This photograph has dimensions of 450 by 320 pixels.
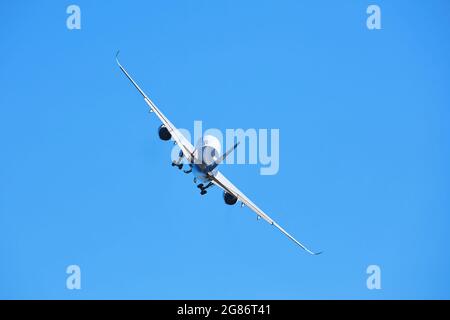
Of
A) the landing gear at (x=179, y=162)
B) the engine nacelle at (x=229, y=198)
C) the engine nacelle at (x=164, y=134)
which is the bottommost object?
the engine nacelle at (x=229, y=198)

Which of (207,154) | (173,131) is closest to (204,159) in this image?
(207,154)

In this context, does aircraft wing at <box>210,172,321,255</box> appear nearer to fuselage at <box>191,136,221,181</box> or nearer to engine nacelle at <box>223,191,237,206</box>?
engine nacelle at <box>223,191,237,206</box>

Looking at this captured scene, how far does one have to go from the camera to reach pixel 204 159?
249ft

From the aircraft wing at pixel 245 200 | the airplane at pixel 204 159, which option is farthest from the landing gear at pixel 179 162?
the aircraft wing at pixel 245 200

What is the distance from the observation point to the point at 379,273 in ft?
292

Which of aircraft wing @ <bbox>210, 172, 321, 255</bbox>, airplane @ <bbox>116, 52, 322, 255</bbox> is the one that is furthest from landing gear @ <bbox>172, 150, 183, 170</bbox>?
aircraft wing @ <bbox>210, 172, 321, 255</bbox>

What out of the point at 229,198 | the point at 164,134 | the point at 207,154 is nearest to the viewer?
the point at 207,154

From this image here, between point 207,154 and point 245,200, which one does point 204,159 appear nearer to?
point 207,154

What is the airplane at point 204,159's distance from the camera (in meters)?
76.0

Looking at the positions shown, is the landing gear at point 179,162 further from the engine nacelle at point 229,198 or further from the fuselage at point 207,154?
the engine nacelle at point 229,198
